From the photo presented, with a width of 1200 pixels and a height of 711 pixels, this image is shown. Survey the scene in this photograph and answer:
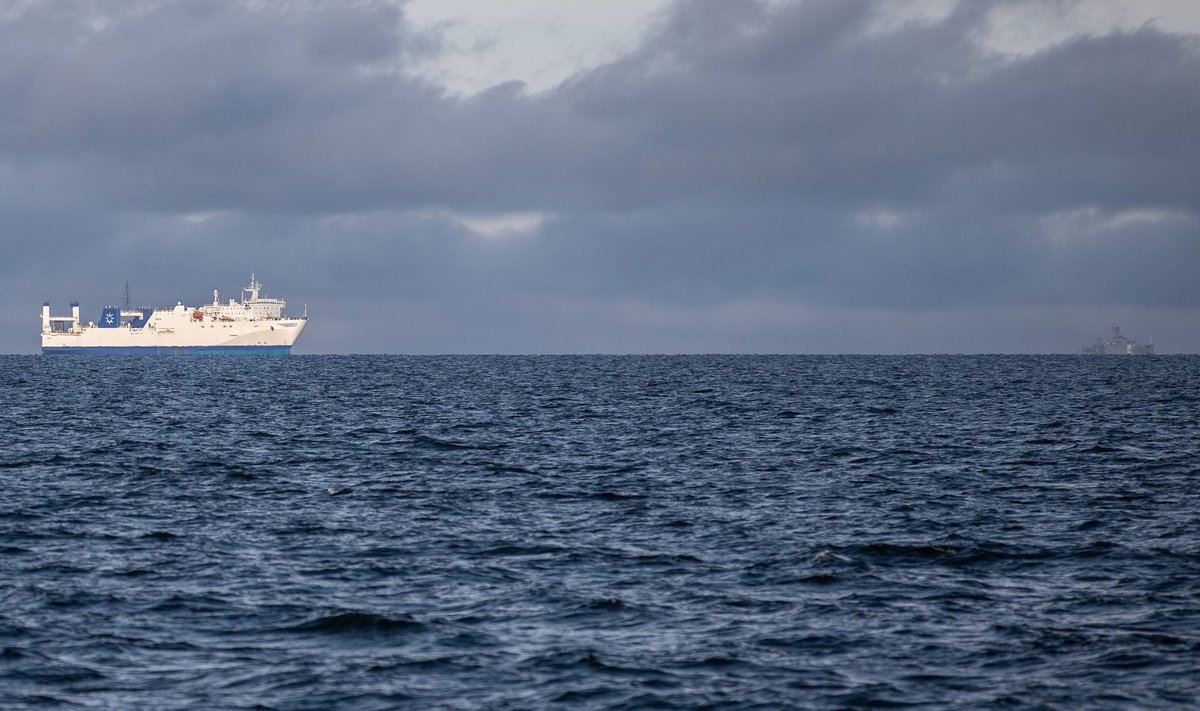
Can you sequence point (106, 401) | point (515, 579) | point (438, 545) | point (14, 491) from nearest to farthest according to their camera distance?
point (515, 579), point (438, 545), point (14, 491), point (106, 401)

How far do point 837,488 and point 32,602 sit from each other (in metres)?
22.0

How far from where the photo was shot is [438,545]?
86.0ft

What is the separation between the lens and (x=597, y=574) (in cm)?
2314

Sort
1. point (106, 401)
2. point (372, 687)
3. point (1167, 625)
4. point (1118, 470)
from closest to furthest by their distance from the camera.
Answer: point (372, 687) < point (1167, 625) < point (1118, 470) < point (106, 401)

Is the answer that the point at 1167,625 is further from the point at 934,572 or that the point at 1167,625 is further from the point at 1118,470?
the point at 1118,470

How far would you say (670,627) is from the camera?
63.0 ft

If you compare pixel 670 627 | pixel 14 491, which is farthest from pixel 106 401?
pixel 670 627

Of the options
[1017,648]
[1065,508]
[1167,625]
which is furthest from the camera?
[1065,508]

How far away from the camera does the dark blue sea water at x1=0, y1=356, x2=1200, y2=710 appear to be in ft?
53.7

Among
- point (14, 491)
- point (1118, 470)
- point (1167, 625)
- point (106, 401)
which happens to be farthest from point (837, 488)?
point (106, 401)

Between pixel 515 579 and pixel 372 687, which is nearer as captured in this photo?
pixel 372 687

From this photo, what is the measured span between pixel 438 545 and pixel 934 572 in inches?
388

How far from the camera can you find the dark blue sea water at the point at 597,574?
1638 cm

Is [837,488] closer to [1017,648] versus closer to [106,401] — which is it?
[1017,648]
